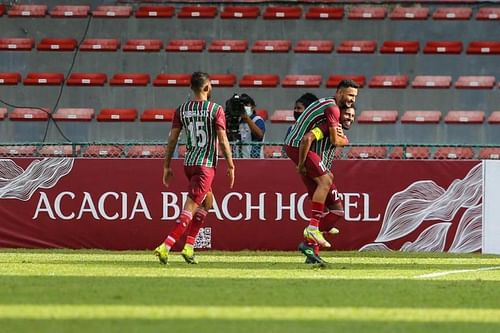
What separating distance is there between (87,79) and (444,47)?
7520 millimetres

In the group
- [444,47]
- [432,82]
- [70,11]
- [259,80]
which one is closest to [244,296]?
[259,80]

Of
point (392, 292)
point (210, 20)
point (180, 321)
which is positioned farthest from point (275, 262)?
point (210, 20)

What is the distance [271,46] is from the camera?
25.0 m

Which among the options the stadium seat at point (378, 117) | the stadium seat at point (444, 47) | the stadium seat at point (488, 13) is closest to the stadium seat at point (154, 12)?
the stadium seat at point (378, 117)

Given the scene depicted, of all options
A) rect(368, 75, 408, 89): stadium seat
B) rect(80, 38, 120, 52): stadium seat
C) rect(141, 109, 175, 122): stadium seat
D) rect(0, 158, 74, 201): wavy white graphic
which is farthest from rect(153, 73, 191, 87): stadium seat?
rect(0, 158, 74, 201): wavy white graphic

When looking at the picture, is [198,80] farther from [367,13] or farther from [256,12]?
[367,13]

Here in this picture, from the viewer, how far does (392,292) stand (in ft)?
32.2

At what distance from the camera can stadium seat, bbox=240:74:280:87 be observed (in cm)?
2391

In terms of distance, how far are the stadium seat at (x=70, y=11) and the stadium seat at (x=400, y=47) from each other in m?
6.67

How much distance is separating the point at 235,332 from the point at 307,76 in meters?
17.8

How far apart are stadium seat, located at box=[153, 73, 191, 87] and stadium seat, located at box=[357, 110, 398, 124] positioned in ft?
12.1

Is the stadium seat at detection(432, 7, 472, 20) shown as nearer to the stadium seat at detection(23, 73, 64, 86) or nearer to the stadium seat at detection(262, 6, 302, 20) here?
the stadium seat at detection(262, 6, 302, 20)

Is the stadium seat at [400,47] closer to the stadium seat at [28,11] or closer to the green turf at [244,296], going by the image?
the stadium seat at [28,11]

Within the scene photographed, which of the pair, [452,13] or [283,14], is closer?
[452,13]
